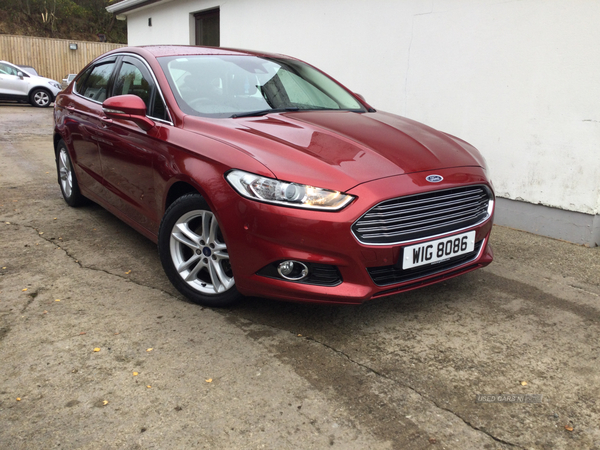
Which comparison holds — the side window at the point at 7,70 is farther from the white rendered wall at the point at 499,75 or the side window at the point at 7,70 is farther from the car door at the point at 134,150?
the car door at the point at 134,150

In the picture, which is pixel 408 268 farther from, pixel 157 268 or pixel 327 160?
pixel 157 268

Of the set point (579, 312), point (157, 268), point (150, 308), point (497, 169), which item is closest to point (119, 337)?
point (150, 308)

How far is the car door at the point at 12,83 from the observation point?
17.3 m

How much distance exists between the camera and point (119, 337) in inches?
110

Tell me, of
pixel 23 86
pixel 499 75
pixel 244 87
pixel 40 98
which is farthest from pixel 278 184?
pixel 40 98

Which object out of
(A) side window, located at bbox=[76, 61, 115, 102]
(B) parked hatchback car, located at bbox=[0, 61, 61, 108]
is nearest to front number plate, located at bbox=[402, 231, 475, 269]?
(A) side window, located at bbox=[76, 61, 115, 102]

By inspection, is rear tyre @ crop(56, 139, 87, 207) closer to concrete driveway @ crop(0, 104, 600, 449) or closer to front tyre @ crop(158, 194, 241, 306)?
concrete driveway @ crop(0, 104, 600, 449)

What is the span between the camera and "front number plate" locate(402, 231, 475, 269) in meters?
2.71

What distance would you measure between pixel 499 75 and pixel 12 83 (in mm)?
17119

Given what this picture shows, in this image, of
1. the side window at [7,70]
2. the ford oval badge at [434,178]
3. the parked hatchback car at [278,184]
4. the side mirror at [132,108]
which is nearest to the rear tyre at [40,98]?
the side window at [7,70]

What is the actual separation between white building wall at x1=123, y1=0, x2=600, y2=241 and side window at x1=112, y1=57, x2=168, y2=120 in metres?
3.19

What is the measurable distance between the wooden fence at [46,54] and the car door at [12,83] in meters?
6.96

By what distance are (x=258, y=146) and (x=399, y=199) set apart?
791 millimetres

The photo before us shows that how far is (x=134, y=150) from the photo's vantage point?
3.60 m
